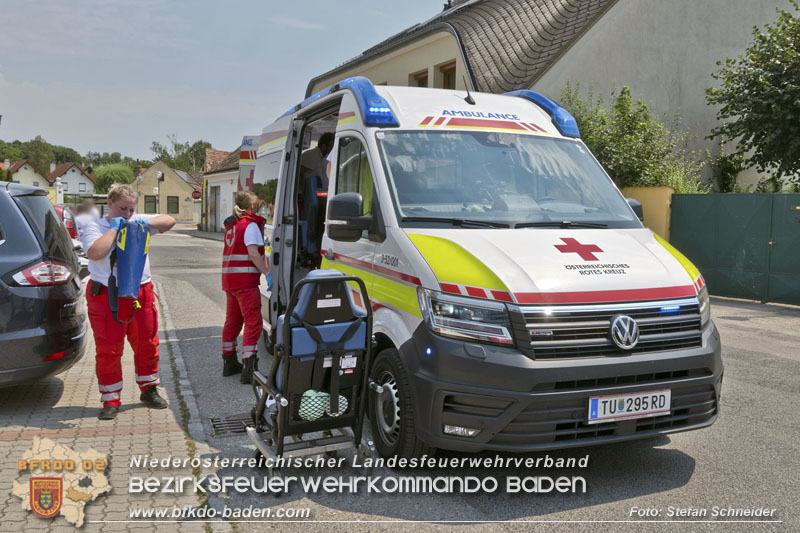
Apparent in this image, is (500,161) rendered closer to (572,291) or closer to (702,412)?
(572,291)

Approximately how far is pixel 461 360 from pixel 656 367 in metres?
1.16

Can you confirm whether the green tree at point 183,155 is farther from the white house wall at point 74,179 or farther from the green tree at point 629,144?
the green tree at point 629,144

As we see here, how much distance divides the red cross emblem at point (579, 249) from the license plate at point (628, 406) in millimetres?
855

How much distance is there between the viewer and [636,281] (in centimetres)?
418

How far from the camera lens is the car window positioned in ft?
18.6

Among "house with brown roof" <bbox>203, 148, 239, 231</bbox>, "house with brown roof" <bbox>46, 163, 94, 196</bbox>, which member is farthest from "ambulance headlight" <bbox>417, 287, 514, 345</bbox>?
"house with brown roof" <bbox>46, 163, 94, 196</bbox>

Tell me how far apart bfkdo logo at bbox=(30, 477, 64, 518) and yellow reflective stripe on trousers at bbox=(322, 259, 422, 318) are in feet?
7.23

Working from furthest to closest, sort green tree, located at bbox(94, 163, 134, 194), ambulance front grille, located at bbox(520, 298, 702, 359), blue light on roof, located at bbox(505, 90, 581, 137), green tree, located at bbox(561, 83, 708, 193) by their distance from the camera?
1. green tree, located at bbox(94, 163, 134, 194)
2. green tree, located at bbox(561, 83, 708, 193)
3. blue light on roof, located at bbox(505, 90, 581, 137)
4. ambulance front grille, located at bbox(520, 298, 702, 359)

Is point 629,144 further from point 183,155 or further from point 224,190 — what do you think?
point 183,155

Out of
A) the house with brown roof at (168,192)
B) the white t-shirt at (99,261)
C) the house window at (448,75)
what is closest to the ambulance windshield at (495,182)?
the white t-shirt at (99,261)

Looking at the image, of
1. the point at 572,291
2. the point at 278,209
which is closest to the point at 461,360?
the point at 572,291

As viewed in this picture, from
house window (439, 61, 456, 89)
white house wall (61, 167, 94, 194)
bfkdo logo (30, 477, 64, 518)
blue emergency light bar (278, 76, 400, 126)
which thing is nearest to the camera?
bfkdo logo (30, 477, 64, 518)

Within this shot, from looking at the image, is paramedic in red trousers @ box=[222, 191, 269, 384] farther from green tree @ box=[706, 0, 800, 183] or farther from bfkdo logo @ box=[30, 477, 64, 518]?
green tree @ box=[706, 0, 800, 183]

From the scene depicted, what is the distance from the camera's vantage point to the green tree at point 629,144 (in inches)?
674
